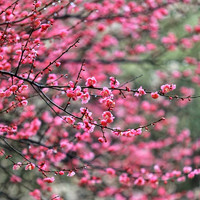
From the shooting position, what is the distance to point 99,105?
7719 mm

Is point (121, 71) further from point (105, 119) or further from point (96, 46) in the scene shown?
point (105, 119)

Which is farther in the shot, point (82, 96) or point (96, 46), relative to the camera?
point (96, 46)

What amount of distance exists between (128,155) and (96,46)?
3.32 m

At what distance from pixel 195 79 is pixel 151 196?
→ 351 cm

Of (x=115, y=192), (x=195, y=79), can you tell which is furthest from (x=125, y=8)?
(x=115, y=192)

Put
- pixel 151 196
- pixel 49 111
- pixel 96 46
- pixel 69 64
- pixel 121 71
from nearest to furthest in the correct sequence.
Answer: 1. pixel 49 111
2. pixel 69 64
3. pixel 96 46
4. pixel 151 196
5. pixel 121 71

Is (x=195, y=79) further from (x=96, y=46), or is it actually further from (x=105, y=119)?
(x=105, y=119)

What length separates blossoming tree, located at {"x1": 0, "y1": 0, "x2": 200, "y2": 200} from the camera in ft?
12.7

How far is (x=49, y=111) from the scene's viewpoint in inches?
234

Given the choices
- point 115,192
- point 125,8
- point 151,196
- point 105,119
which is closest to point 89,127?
point 105,119

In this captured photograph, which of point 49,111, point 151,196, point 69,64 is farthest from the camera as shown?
point 151,196

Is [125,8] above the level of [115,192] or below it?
above

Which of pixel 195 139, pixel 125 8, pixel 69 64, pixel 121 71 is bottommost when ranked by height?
pixel 195 139

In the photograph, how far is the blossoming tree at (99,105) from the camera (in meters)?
3.87
